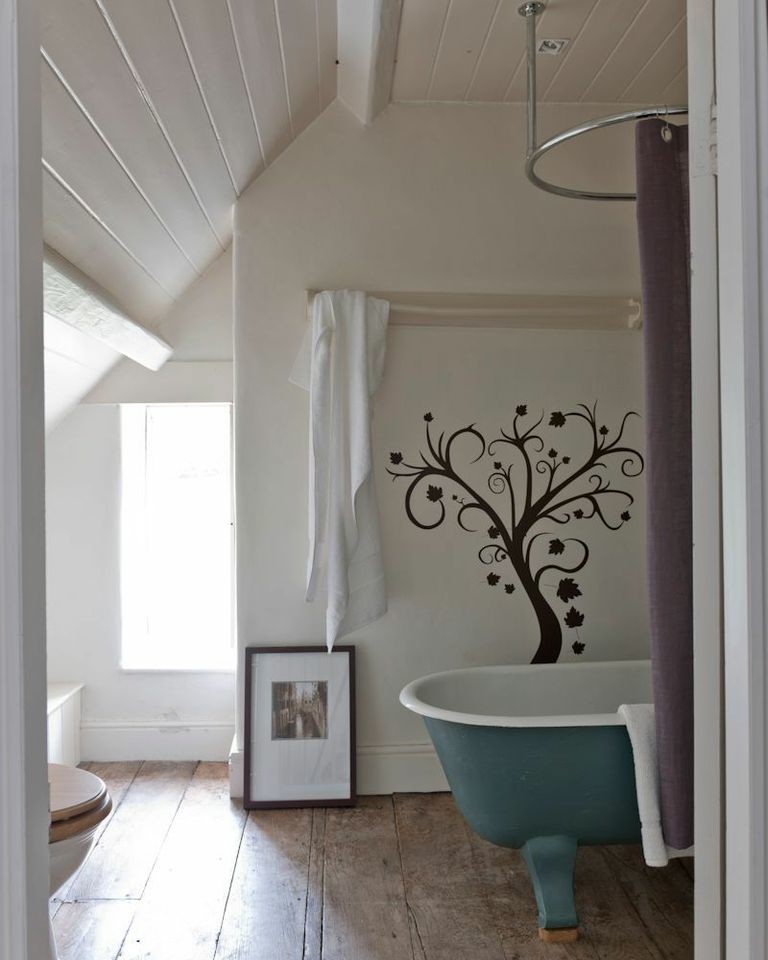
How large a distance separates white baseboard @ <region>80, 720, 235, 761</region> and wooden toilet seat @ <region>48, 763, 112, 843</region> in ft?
5.51

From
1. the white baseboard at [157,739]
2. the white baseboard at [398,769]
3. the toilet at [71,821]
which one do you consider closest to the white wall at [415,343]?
the white baseboard at [398,769]

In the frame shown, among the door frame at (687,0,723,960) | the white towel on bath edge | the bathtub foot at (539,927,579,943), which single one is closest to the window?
the bathtub foot at (539,927,579,943)

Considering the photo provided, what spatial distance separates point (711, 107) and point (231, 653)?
3.38m

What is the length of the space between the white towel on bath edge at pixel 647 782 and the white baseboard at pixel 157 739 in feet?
7.19

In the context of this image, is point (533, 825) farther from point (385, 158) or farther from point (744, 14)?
point (385, 158)

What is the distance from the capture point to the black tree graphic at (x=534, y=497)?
3598mm

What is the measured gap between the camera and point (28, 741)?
1057 millimetres

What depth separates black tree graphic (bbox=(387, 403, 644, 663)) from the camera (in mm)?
3598

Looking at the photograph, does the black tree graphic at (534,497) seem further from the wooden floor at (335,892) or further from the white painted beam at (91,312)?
the white painted beam at (91,312)

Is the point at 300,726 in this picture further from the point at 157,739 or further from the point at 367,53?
the point at 367,53

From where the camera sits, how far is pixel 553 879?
A: 2572mm

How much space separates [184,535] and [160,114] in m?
2.21

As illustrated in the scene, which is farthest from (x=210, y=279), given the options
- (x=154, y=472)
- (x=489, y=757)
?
(x=489, y=757)

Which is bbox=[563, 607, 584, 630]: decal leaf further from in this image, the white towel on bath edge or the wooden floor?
the white towel on bath edge
